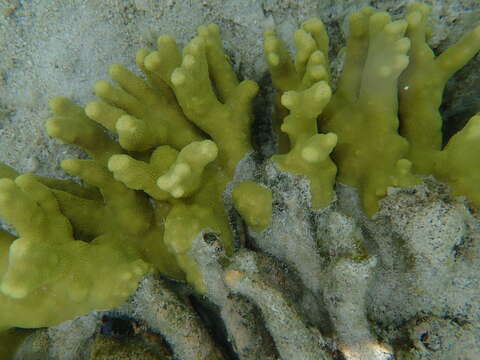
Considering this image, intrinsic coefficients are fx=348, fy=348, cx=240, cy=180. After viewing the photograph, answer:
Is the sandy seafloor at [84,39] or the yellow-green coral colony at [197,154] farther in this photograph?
the sandy seafloor at [84,39]

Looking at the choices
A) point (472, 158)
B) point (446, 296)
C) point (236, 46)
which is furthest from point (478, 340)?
point (236, 46)

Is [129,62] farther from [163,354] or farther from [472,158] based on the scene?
[472,158]

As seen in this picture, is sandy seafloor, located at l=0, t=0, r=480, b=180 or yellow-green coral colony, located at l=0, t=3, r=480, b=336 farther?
sandy seafloor, located at l=0, t=0, r=480, b=180

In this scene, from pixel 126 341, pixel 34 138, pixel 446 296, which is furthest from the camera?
pixel 34 138

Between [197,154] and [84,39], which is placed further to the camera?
[84,39]

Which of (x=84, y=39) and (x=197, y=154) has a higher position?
(x=84, y=39)
